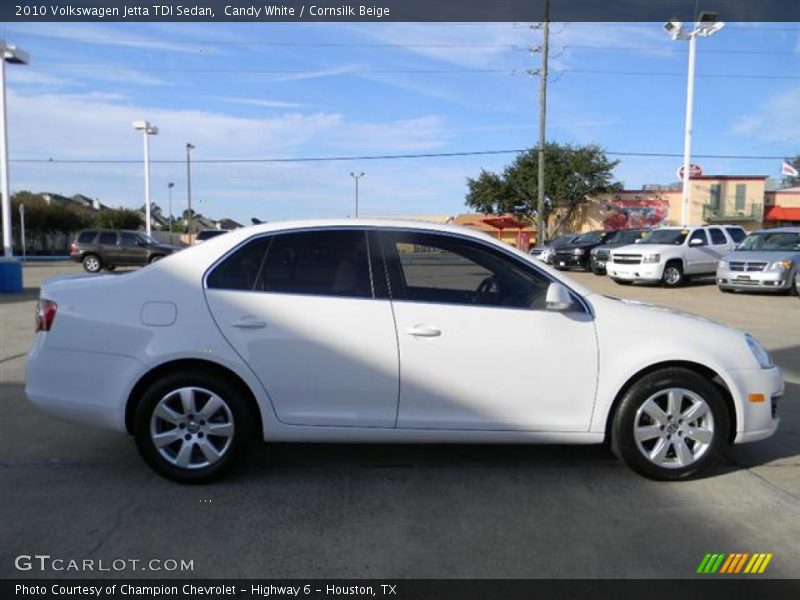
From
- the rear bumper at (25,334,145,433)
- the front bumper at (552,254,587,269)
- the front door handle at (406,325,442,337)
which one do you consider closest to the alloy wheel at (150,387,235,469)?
the rear bumper at (25,334,145,433)

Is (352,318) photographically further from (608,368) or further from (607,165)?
(607,165)

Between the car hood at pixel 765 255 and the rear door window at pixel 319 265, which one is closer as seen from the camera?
the rear door window at pixel 319 265

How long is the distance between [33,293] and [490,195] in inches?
1432

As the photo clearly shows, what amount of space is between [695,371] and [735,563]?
4.27 feet

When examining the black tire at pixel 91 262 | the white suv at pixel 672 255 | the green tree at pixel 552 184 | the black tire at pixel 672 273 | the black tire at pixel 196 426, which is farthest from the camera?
the green tree at pixel 552 184

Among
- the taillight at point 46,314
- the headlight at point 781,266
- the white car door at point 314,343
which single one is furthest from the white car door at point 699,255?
the taillight at point 46,314

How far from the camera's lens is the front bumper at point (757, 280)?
53.5 feet

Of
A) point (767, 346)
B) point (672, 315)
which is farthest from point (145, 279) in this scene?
point (767, 346)

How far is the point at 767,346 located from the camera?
923 cm

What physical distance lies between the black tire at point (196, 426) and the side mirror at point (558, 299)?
197 cm

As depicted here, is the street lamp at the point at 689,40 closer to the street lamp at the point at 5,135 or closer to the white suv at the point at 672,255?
the white suv at the point at 672,255

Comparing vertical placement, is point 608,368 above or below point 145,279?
below

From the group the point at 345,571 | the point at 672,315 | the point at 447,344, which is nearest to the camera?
the point at 345,571

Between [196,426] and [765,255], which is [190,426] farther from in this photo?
[765,255]
